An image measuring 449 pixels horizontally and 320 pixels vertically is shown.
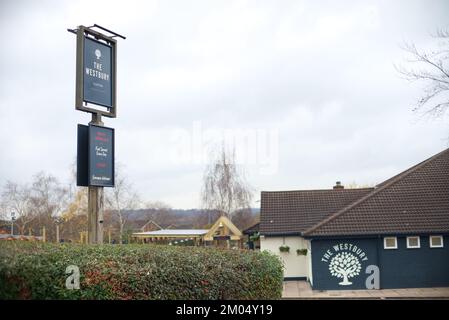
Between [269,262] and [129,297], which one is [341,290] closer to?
[269,262]

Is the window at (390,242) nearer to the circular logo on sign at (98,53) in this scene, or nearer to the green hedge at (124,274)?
the green hedge at (124,274)

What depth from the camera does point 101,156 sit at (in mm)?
10219

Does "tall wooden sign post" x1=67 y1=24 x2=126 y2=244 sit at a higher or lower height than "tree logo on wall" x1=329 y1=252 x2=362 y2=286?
higher

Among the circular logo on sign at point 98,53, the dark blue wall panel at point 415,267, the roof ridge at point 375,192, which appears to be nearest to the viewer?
the circular logo on sign at point 98,53

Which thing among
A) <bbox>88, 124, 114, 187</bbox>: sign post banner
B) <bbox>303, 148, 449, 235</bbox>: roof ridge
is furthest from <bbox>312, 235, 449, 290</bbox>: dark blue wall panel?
<bbox>88, 124, 114, 187</bbox>: sign post banner

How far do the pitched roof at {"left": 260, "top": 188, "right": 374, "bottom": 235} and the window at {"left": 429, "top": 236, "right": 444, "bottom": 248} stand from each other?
6.92 meters

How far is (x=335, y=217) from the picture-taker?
24.4 m

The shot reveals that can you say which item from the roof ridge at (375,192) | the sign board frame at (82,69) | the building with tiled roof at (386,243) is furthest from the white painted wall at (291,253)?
the sign board frame at (82,69)

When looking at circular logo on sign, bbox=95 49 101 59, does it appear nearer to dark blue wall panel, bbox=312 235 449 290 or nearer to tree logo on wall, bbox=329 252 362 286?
dark blue wall panel, bbox=312 235 449 290

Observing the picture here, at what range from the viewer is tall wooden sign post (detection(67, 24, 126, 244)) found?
9.97 meters

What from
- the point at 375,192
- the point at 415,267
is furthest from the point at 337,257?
the point at 375,192

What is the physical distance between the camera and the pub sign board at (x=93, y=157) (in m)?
9.93
